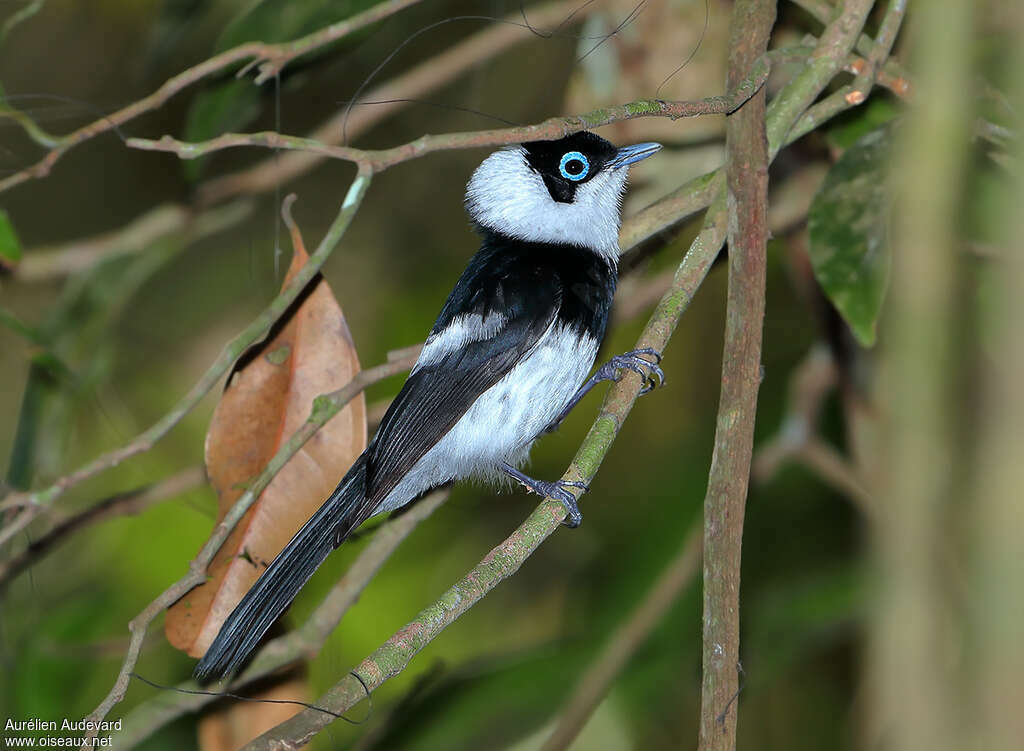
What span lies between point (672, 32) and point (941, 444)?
7.74 feet

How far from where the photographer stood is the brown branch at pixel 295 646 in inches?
87.5

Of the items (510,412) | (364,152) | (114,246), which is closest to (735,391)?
(364,152)

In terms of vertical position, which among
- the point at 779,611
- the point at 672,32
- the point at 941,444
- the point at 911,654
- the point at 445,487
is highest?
the point at 672,32

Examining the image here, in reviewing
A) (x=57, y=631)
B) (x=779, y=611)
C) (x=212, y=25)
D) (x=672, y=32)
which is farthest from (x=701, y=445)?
(x=212, y=25)

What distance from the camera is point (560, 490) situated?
191 cm

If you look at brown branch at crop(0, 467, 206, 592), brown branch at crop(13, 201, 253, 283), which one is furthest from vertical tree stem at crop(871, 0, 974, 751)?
brown branch at crop(13, 201, 253, 283)

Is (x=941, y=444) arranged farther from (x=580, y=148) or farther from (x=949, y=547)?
(x=580, y=148)

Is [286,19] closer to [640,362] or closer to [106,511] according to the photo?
[640,362]

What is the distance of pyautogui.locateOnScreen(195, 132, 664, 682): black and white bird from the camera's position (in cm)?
211

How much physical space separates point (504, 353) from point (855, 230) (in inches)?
33.1

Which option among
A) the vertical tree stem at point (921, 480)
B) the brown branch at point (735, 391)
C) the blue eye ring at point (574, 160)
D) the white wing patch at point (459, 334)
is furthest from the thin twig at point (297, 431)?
the vertical tree stem at point (921, 480)

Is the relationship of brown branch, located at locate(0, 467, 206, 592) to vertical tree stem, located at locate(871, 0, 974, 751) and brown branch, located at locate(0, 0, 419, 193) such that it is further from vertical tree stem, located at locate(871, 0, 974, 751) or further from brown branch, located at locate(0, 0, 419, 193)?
vertical tree stem, located at locate(871, 0, 974, 751)

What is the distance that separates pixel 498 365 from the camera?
7.87 ft

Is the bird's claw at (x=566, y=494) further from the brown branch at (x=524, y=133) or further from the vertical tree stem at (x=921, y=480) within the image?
the vertical tree stem at (x=921, y=480)
